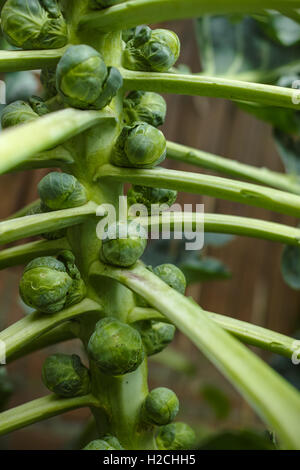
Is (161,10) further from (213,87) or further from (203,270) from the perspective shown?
(203,270)

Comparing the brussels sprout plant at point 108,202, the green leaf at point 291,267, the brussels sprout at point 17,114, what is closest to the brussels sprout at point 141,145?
the brussels sprout plant at point 108,202

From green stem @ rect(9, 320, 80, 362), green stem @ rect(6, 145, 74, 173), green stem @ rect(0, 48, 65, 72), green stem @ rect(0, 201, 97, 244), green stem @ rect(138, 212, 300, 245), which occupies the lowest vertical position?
green stem @ rect(9, 320, 80, 362)

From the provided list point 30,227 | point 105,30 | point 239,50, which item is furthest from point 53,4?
point 239,50

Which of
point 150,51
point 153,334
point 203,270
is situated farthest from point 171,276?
point 203,270

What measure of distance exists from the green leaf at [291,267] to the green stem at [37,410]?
53 centimetres

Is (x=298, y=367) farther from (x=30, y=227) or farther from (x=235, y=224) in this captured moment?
(x=30, y=227)

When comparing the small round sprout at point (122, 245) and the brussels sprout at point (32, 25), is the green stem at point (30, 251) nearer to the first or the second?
the small round sprout at point (122, 245)

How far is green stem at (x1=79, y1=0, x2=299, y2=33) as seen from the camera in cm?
52

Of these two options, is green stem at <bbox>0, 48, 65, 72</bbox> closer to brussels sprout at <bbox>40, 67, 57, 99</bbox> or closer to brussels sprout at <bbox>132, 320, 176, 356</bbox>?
brussels sprout at <bbox>40, 67, 57, 99</bbox>

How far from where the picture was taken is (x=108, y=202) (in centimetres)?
69

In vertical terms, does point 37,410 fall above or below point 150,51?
below

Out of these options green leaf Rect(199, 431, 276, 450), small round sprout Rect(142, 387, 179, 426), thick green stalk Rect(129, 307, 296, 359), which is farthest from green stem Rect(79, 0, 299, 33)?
green leaf Rect(199, 431, 276, 450)

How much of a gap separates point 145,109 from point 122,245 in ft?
0.69

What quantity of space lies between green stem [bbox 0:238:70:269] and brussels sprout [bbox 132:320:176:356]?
14cm
